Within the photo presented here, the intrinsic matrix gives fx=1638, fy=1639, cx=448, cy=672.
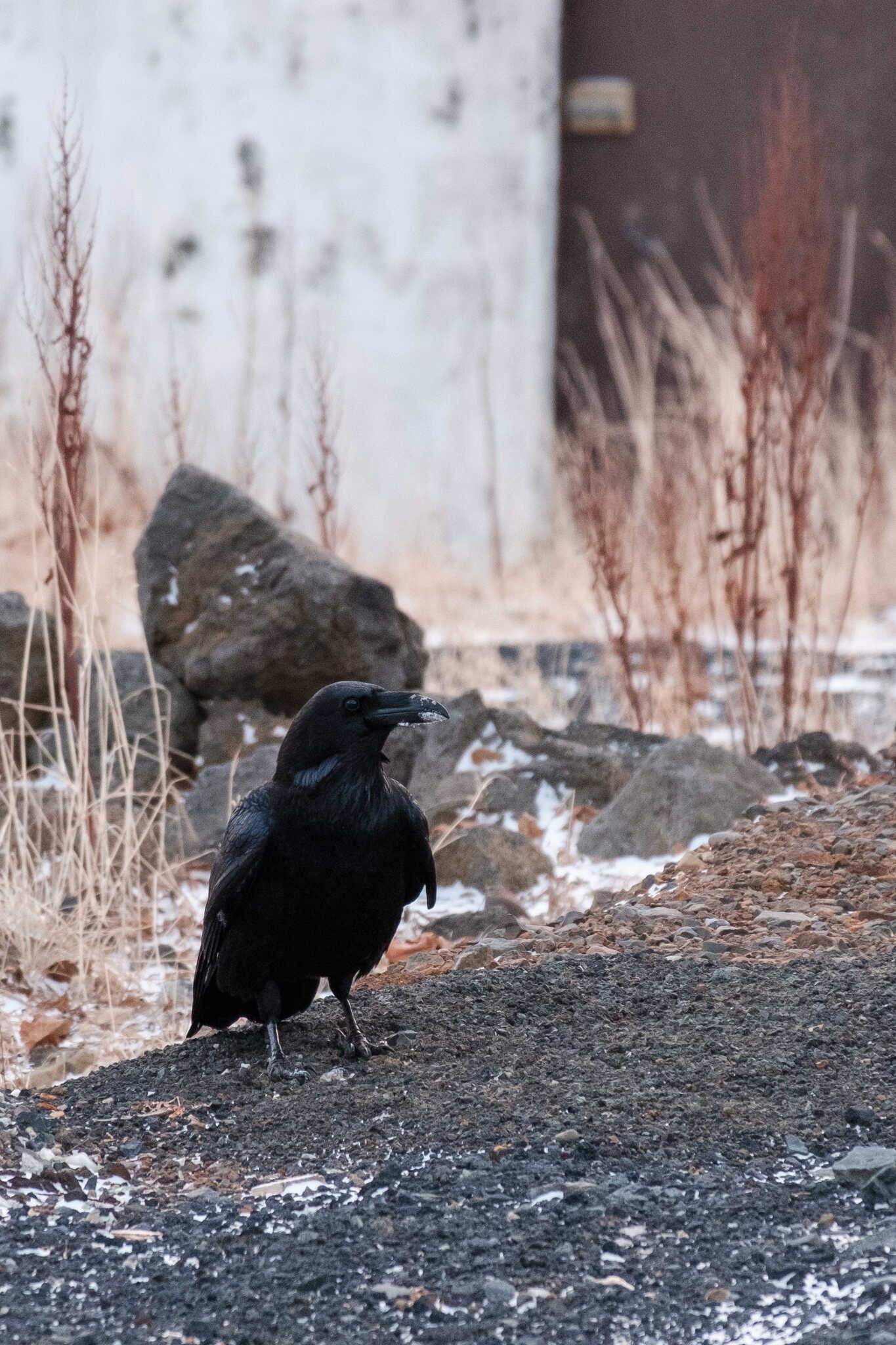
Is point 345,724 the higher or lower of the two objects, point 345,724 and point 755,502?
the higher

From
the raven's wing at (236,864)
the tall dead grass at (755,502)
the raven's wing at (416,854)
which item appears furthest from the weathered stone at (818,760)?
the raven's wing at (236,864)

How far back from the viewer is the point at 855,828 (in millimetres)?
3814

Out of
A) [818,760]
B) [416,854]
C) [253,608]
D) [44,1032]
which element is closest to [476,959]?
[416,854]

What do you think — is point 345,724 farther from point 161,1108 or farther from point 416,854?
point 161,1108

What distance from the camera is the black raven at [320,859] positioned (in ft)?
9.09

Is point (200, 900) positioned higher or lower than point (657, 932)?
lower

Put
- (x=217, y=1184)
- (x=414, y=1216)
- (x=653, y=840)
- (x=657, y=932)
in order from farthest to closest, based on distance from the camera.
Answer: (x=653, y=840) < (x=657, y=932) < (x=217, y=1184) < (x=414, y=1216)

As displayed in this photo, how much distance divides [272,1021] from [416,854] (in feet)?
1.27

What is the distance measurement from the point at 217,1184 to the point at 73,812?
1713mm

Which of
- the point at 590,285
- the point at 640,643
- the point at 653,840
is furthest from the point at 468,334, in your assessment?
the point at 653,840

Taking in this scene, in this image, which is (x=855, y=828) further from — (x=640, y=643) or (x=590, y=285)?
(x=590, y=285)

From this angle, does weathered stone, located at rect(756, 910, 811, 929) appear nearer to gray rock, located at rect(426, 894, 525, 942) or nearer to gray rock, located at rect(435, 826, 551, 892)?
gray rock, located at rect(426, 894, 525, 942)

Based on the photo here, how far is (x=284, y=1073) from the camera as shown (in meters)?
2.79

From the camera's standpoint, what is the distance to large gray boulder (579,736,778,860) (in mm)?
4344
